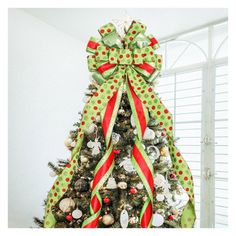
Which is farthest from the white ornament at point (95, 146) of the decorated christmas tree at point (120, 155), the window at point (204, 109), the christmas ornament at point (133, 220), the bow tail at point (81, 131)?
the window at point (204, 109)

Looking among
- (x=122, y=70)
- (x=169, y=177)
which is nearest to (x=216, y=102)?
(x=169, y=177)

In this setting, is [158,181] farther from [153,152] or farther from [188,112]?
[188,112]

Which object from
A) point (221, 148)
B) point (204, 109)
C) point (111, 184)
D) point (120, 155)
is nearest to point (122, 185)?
point (111, 184)

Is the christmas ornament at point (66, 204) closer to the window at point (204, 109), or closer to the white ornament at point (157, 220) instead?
the white ornament at point (157, 220)

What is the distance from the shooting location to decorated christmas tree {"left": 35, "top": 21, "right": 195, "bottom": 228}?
3.90ft

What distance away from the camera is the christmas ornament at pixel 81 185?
1.29 meters

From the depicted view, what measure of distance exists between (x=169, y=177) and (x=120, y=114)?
0.46 meters

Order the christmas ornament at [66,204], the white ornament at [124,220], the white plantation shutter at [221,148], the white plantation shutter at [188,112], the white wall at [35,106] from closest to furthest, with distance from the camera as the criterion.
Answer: the white ornament at [124,220] → the christmas ornament at [66,204] → the white wall at [35,106] → the white plantation shutter at [221,148] → the white plantation shutter at [188,112]

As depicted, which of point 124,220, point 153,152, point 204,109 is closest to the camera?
point 124,220

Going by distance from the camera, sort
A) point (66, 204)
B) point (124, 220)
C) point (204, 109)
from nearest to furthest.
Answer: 1. point (124, 220)
2. point (66, 204)
3. point (204, 109)

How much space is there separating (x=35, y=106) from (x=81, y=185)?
165 cm

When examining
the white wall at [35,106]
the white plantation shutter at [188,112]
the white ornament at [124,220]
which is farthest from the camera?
the white plantation shutter at [188,112]

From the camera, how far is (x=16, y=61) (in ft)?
8.45

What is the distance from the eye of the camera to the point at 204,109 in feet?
9.72
